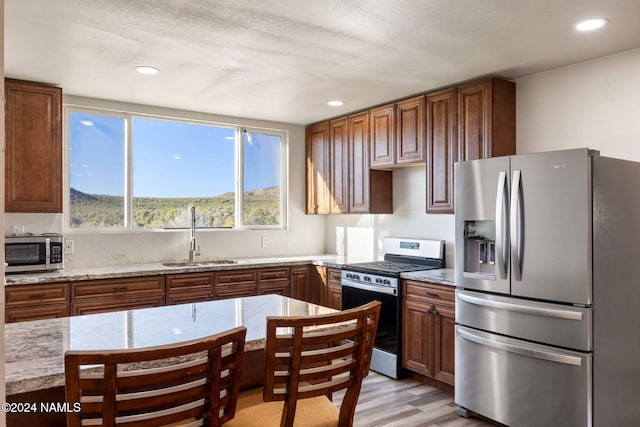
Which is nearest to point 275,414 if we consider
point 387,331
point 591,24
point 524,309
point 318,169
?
point 524,309

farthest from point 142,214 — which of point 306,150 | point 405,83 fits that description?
point 405,83

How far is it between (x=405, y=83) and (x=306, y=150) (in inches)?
80.7

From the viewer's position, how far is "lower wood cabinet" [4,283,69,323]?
3.33 metres

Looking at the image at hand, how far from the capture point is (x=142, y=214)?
4598 millimetres

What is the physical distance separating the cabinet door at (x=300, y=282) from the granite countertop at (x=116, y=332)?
229 cm

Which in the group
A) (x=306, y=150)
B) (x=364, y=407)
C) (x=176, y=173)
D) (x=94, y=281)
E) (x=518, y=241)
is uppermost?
(x=306, y=150)

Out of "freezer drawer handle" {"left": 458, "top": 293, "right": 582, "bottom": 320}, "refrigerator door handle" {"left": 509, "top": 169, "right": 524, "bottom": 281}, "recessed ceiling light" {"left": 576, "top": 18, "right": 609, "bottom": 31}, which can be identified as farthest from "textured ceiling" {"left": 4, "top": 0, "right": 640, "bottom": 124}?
"freezer drawer handle" {"left": 458, "top": 293, "right": 582, "bottom": 320}

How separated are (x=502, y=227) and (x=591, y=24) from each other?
3.98 ft

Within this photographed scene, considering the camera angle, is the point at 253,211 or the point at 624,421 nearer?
the point at 624,421

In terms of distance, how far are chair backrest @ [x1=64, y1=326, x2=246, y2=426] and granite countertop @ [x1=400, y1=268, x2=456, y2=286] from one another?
230 cm

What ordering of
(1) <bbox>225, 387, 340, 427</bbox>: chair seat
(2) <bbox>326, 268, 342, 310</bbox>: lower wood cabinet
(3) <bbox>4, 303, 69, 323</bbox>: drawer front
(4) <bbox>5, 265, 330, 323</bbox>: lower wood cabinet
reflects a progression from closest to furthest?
(1) <bbox>225, 387, 340, 427</bbox>: chair seat, (3) <bbox>4, 303, 69, 323</bbox>: drawer front, (4) <bbox>5, 265, 330, 323</bbox>: lower wood cabinet, (2) <bbox>326, 268, 342, 310</bbox>: lower wood cabinet

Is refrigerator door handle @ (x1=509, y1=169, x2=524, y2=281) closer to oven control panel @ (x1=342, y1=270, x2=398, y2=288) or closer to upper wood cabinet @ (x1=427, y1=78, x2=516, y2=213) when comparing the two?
upper wood cabinet @ (x1=427, y1=78, x2=516, y2=213)

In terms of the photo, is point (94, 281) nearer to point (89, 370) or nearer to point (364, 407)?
point (364, 407)

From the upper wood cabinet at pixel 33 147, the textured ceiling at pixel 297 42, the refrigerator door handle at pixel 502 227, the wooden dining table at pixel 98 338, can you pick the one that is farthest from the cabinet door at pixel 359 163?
the upper wood cabinet at pixel 33 147
